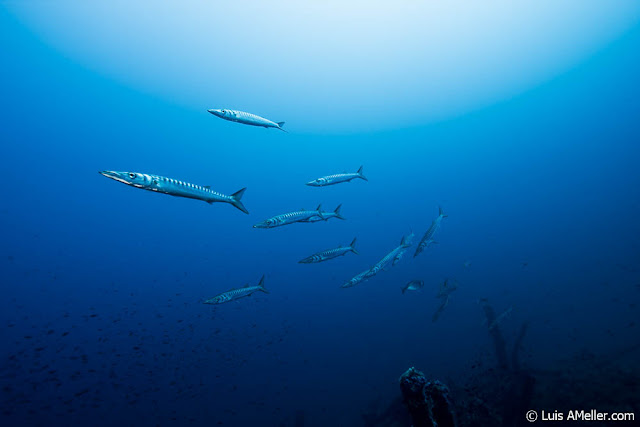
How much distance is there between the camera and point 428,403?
3.22 m

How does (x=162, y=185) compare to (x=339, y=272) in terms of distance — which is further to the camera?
(x=339, y=272)

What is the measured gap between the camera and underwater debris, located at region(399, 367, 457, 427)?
10.5 ft

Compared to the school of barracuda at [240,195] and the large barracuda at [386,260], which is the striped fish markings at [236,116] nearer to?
the school of barracuda at [240,195]

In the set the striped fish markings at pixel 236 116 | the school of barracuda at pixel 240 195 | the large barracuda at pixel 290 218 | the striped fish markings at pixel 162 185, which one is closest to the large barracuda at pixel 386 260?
the school of barracuda at pixel 240 195

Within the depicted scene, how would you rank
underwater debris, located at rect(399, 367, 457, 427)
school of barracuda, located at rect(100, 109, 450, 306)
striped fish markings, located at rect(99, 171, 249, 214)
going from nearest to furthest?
underwater debris, located at rect(399, 367, 457, 427) → striped fish markings, located at rect(99, 171, 249, 214) → school of barracuda, located at rect(100, 109, 450, 306)

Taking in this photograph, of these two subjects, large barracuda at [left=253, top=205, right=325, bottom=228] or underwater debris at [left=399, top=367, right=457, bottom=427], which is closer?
underwater debris at [left=399, top=367, right=457, bottom=427]

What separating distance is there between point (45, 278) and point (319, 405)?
9724cm

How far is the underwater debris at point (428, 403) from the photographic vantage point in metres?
3.20

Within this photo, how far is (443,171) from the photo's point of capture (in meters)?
101

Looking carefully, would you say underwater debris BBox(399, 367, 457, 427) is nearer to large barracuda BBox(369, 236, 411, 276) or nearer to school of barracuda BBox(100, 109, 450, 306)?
school of barracuda BBox(100, 109, 450, 306)

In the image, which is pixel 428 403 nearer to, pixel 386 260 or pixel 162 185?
pixel 162 185

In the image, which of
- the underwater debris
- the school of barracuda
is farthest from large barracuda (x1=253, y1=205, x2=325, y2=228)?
the underwater debris

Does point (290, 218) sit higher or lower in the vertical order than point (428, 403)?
higher

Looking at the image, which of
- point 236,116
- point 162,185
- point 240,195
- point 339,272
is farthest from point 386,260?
point 339,272
